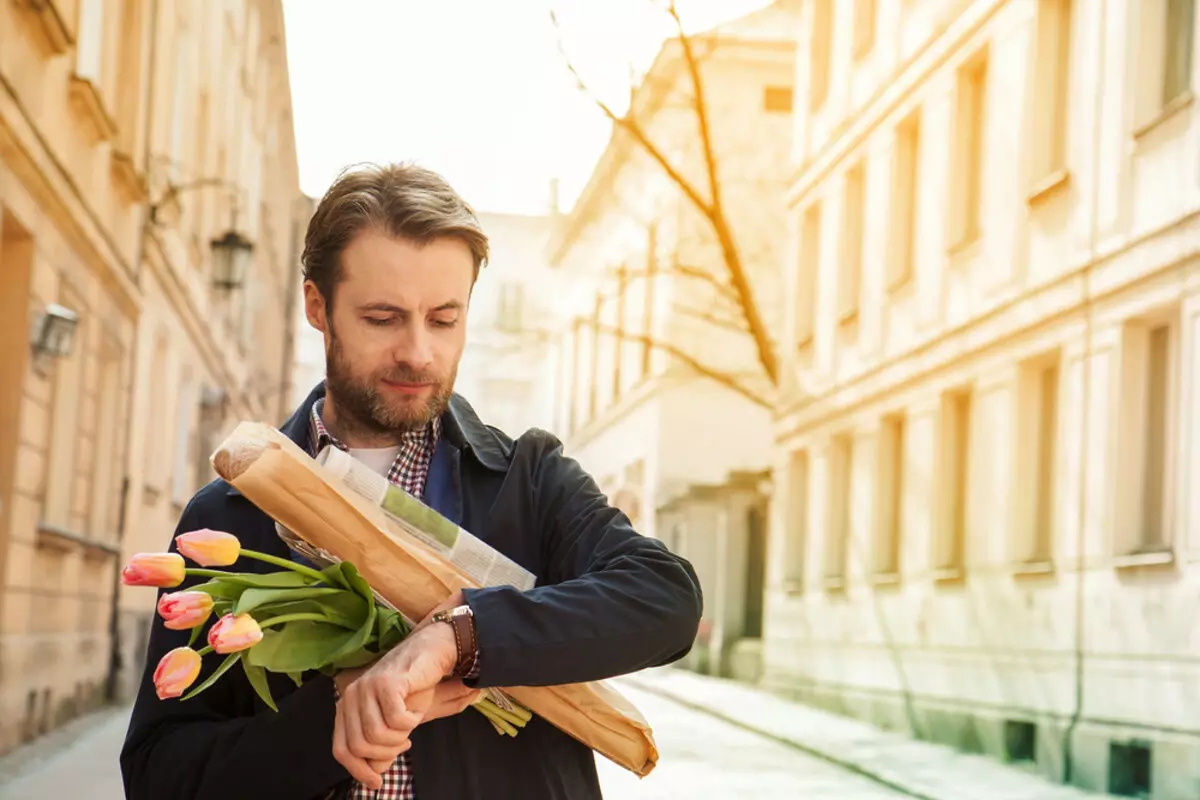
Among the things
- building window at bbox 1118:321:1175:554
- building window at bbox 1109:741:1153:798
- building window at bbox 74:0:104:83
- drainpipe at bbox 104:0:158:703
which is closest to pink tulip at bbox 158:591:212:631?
building window at bbox 1109:741:1153:798

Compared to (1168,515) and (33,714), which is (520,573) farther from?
(33,714)

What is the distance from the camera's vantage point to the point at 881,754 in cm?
1413

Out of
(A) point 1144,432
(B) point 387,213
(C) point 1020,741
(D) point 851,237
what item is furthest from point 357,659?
(D) point 851,237

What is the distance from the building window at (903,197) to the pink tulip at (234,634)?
16933 millimetres

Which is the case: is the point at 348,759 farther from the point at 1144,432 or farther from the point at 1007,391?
the point at 1007,391

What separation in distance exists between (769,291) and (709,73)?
3797 millimetres

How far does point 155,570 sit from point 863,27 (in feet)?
63.8

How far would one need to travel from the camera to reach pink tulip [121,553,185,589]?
1.80 meters

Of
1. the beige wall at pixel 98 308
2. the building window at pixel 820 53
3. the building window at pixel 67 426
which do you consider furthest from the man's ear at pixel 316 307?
the building window at pixel 820 53

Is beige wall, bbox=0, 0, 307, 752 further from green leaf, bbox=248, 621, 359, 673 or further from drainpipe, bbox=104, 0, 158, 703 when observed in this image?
green leaf, bbox=248, 621, 359, 673

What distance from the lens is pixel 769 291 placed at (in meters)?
31.2

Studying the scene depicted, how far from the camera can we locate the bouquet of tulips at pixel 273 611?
1.79 meters

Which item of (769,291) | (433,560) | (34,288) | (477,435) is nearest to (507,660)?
(433,560)

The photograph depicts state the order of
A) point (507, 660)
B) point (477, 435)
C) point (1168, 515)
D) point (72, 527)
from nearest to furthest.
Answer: point (507, 660) → point (477, 435) → point (1168, 515) → point (72, 527)
